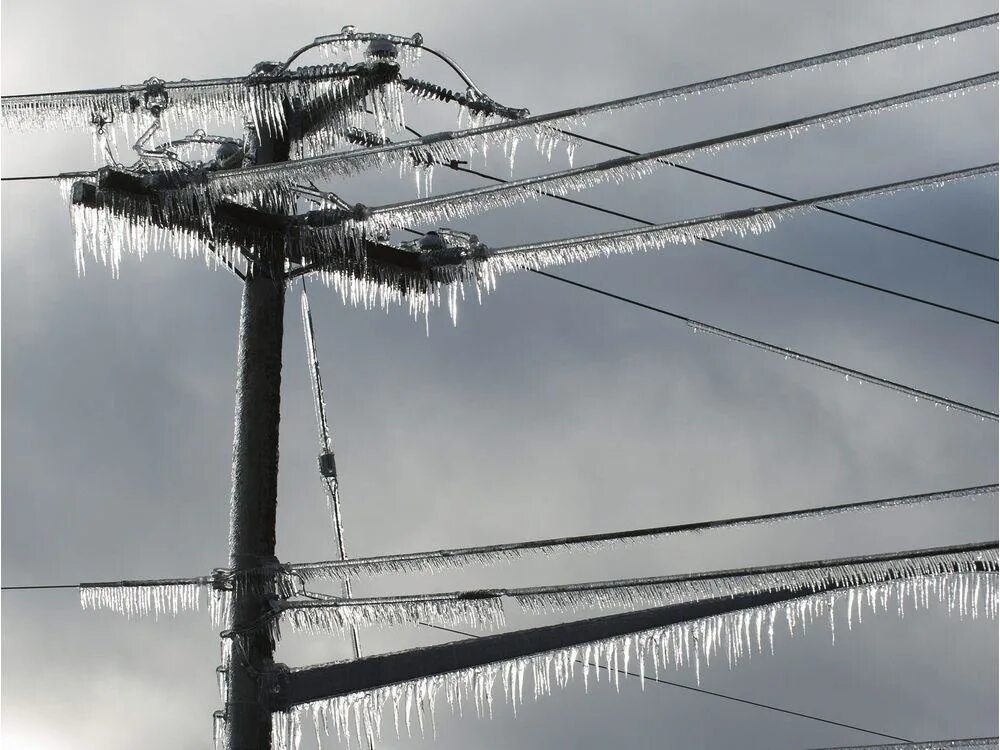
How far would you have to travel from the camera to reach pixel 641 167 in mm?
12328

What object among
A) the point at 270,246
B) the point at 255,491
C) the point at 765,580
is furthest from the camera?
the point at 270,246

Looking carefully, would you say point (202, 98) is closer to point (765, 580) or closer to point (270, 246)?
point (270, 246)

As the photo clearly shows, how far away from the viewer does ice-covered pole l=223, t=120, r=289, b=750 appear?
1275 cm

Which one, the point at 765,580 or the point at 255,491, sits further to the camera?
the point at 255,491

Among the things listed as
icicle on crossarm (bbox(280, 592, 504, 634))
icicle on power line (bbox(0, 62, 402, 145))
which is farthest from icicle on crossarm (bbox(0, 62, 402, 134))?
icicle on crossarm (bbox(280, 592, 504, 634))

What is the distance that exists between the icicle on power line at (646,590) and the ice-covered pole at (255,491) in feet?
1.23

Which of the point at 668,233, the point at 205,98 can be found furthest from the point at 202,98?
the point at 668,233

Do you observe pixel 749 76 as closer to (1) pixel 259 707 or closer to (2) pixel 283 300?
(2) pixel 283 300

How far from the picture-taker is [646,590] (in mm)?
11359

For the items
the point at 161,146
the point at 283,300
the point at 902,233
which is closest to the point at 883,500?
the point at 902,233

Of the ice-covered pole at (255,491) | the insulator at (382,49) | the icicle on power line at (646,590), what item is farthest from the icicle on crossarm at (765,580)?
the insulator at (382,49)

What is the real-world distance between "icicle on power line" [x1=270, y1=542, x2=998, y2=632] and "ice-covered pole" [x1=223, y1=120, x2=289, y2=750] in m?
0.37

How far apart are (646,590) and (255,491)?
11.8 feet

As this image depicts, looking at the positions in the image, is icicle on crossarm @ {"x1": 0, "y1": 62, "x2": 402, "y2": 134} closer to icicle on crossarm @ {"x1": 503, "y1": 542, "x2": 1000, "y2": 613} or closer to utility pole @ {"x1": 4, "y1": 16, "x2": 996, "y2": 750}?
utility pole @ {"x1": 4, "y1": 16, "x2": 996, "y2": 750}
